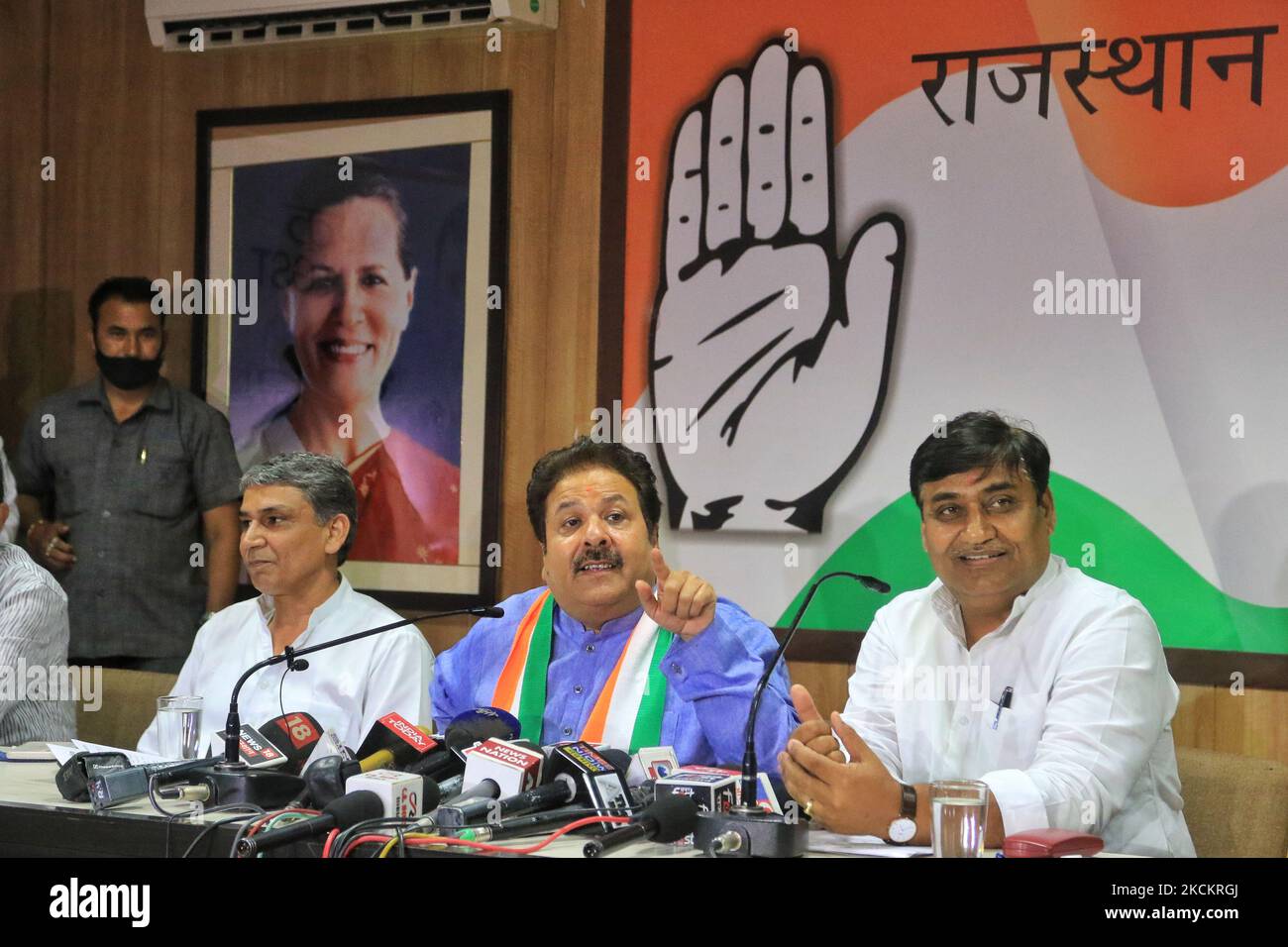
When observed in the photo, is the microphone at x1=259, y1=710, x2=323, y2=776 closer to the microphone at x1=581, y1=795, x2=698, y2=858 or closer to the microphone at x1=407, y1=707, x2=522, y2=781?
the microphone at x1=407, y1=707, x2=522, y2=781

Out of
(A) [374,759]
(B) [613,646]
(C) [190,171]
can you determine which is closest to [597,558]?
(B) [613,646]

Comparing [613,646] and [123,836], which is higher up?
[613,646]

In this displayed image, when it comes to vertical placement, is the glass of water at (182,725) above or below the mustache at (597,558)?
below

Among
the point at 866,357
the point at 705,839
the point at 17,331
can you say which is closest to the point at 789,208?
the point at 866,357

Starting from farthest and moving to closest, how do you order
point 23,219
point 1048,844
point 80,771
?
point 23,219, point 80,771, point 1048,844

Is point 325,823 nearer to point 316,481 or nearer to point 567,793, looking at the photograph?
point 567,793

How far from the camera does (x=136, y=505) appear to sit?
4699 mm

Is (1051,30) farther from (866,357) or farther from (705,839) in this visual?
(705,839)

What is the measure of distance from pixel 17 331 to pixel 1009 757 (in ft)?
12.8

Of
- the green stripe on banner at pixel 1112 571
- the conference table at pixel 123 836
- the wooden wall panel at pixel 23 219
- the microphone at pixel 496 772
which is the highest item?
the wooden wall panel at pixel 23 219

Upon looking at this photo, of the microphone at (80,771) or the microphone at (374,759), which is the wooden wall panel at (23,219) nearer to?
the microphone at (80,771)

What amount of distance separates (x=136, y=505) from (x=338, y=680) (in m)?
1.64

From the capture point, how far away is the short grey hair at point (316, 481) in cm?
356

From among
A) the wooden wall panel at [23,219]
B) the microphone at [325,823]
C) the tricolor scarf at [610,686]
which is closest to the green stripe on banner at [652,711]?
the tricolor scarf at [610,686]
